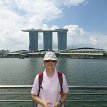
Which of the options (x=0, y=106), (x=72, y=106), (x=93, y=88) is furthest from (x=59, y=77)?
(x=0, y=106)

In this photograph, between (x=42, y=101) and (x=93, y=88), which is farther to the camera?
(x=93, y=88)

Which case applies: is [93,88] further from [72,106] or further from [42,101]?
[72,106]

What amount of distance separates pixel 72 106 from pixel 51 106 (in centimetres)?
1544

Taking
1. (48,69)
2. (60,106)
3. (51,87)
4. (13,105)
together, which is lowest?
(13,105)

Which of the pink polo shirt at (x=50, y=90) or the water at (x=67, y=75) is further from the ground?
the pink polo shirt at (x=50, y=90)

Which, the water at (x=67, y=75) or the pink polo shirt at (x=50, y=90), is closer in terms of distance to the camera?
the pink polo shirt at (x=50, y=90)

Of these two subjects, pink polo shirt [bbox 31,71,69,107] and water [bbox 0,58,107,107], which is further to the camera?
water [bbox 0,58,107,107]

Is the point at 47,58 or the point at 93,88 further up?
the point at 47,58

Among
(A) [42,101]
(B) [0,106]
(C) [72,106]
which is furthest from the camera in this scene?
(B) [0,106]

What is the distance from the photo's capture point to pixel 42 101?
432 centimetres

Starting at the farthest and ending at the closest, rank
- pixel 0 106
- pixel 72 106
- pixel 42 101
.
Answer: pixel 0 106, pixel 72 106, pixel 42 101

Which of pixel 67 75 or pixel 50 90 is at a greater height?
pixel 50 90

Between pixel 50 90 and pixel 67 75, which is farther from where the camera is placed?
pixel 67 75

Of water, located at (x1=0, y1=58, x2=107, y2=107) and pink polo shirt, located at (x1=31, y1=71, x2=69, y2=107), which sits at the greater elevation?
pink polo shirt, located at (x1=31, y1=71, x2=69, y2=107)
